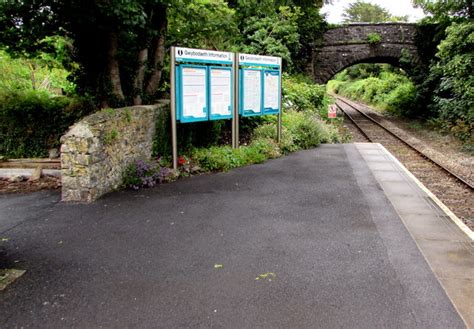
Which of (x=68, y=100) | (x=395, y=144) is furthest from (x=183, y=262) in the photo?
(x=395, y=144)

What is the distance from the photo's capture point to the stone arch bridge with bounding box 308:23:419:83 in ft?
88.3

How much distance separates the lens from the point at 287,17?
23266 millimetres

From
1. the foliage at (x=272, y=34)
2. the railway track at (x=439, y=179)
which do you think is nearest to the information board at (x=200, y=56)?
the railway track at (x=439, y=179)

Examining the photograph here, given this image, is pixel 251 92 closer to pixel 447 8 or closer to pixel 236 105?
pixel 236 105

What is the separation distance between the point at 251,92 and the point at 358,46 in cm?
1901

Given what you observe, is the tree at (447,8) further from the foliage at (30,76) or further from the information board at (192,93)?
the foliage at (30,76)

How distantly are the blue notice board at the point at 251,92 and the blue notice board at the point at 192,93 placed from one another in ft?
4.85

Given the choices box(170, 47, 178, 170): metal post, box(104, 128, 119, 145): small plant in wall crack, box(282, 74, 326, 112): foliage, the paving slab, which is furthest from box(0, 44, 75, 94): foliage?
the paving slab

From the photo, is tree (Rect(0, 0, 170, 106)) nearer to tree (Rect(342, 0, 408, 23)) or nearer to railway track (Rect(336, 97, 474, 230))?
railway track (Rect(336, 97, 474, 230))

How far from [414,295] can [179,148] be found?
20.3 ft

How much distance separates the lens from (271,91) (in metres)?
11.5

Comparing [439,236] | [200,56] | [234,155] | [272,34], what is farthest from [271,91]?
[272,34]

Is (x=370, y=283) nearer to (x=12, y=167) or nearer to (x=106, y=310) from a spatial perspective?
(x=106, y=310)

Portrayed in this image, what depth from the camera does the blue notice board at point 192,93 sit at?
8430 millimetres
